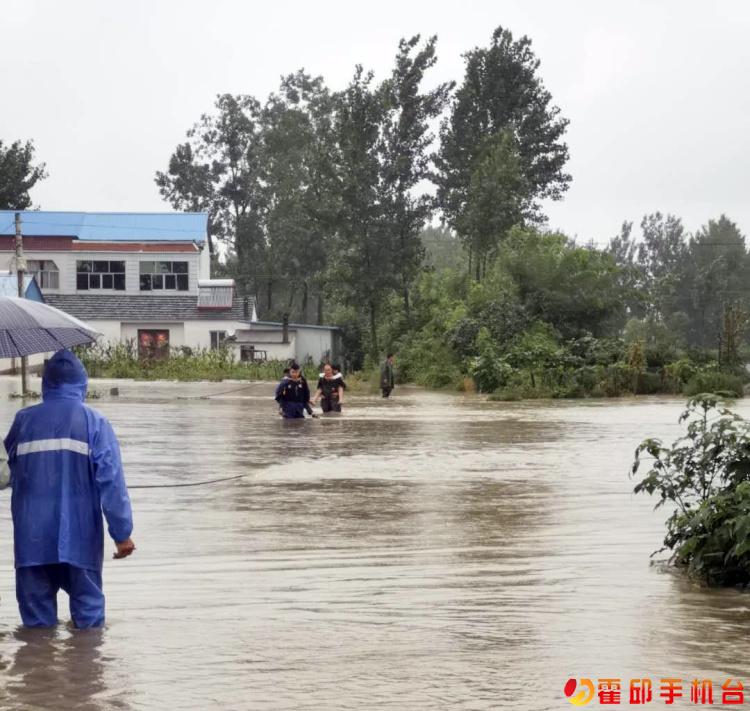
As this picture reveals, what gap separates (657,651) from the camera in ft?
25.5

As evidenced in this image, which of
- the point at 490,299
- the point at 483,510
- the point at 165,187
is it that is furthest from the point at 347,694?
the point at 165,187

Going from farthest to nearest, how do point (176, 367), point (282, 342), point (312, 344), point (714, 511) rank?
1. point (312, 344)
2. point (282, 342)
3. point (176, 367)
4. point (714, 511)

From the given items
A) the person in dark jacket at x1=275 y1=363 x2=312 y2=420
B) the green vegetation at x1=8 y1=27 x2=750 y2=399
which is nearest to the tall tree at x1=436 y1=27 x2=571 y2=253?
the green vegetation at x1=8 y1=27 x2=750 y2=399

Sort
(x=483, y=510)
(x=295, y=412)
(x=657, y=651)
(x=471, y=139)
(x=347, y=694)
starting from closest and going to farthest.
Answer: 1. (x=347, y=694)
2. (x=657, y=651)
3. (x=483, y=510)
4. (x=295, y=412)
5. (x=471, y=139)

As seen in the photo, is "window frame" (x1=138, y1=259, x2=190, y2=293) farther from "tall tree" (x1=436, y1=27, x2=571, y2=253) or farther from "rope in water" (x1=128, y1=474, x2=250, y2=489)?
"rope in water" (x1=128, y1=474, x2=250, y2=489)

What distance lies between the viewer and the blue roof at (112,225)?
247 ft

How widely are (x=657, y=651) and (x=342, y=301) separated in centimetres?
6166

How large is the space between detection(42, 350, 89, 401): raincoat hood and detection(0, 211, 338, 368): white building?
64139 mm

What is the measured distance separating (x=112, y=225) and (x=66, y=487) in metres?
70.7

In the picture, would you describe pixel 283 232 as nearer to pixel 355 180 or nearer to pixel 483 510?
pixel 355 180

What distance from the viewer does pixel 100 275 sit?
246 feet

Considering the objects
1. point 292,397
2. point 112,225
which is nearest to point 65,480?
point 292,397

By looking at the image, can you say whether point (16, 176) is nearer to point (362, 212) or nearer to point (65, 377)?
point (362, 212)

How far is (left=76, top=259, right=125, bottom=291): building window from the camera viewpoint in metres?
75.0
